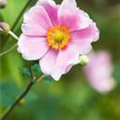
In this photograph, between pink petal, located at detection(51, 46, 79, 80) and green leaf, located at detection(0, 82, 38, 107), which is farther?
green leaf, located at detection(0, 82, 38, 107)

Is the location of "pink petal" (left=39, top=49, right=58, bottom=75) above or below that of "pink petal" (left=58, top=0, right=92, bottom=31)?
below

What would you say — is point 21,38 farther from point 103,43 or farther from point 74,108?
point 103,43

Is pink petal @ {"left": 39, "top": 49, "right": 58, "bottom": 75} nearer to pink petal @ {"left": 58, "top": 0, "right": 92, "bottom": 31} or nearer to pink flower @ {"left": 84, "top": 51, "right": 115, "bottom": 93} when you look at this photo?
pink petal @ {"left": 58, "top": 0, "right": 92, "bottom": 31}

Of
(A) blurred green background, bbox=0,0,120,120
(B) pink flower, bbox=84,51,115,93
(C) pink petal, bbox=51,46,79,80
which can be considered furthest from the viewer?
(B) pink flower, bbox=84,51,115,93

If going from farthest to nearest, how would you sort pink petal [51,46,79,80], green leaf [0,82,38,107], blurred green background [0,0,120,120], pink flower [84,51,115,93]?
pink flower [84,51,115,93] → blurred green background [0,0,120,120] → green leaf [0,82,38,107] → pink petal [51,46,79,80]

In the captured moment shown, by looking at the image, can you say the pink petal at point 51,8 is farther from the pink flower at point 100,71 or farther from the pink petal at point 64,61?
the pink flower at point 100,71

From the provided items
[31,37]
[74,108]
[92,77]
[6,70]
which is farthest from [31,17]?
[92,77]

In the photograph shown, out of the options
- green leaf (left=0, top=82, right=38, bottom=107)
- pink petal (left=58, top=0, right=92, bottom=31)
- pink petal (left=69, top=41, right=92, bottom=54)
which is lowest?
green leaf (left=0, top=82, right=38, bottom=107)

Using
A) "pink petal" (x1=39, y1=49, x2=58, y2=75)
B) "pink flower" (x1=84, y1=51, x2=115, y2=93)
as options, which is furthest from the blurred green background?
"pink petal" (x1=39, y1=49, x2=58, y2=75)
